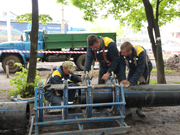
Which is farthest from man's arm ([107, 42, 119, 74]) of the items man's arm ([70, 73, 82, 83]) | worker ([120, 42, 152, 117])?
man's arm ([70, 73, 82, 83])

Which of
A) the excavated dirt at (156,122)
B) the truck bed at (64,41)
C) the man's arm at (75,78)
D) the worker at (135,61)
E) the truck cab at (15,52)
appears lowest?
the excavated dirt at (156,122)

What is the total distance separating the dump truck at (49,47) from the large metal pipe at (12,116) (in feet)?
22.7

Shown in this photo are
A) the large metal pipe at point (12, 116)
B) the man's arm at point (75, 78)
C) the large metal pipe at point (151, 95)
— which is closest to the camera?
the large metal pipe at point (12, 116)

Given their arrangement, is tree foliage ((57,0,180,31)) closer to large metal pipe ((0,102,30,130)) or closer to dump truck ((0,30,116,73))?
dump truck ((0,30,116,73))

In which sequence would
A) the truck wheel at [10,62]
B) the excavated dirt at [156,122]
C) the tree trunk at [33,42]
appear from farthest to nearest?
the truck wheel at [10,62]
the tree trunk at [33,42]
the excavated dirt at [156,122]

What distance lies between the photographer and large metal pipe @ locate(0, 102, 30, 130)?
9.25 ft

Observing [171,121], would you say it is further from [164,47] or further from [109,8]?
[164,47]

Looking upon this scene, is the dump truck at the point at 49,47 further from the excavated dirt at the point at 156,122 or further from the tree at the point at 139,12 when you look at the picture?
the excavated dirt at the point at 156,122

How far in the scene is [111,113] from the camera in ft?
10.8

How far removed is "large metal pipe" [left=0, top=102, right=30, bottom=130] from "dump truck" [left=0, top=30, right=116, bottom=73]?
273 inches

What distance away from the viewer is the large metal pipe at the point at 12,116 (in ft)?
9.25

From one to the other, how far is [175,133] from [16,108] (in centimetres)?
287

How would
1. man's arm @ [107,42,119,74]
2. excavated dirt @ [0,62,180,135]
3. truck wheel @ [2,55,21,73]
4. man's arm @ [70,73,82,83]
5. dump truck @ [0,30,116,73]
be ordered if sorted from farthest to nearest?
dump truck @ [0,30,116,73] → truck wheel @ [2,55,21,73] → man's arm @ [70,73,82,83] → man's arm @ [107,42,119,74] → excavated dirt @ [0,62,180,135]

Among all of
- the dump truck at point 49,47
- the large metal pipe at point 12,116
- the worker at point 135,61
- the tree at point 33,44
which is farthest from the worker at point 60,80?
the dump truck at point 49,47
